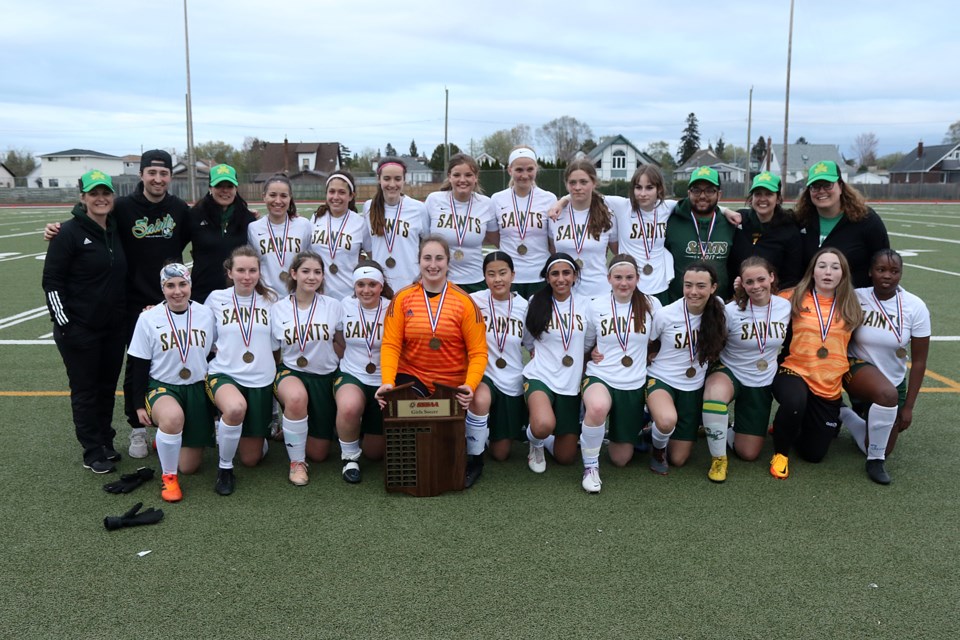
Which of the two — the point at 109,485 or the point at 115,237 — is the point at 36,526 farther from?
the point at 115,237

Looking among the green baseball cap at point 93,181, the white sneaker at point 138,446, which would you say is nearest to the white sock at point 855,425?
the white sneaker at point 138,446

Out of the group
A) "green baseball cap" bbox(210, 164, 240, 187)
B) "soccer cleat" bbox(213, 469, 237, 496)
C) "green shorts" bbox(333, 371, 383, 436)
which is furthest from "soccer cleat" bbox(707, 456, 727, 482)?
Result: "green baseball cap" bbox(210, 164, 240, 187)

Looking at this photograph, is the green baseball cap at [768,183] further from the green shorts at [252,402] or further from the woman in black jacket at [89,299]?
the woman in black jacket at [89,299]

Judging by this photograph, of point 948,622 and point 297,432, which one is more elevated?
point 297,432

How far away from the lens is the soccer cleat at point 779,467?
4.00 m

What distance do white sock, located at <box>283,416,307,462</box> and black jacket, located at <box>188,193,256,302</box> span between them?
4.19 feet

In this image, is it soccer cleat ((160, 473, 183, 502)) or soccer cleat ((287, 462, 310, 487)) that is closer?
soccer cleat ((160, 473, 183, 502))

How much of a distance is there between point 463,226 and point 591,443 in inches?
68.0

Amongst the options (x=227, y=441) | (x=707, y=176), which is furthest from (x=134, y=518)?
(x=707, y=176)

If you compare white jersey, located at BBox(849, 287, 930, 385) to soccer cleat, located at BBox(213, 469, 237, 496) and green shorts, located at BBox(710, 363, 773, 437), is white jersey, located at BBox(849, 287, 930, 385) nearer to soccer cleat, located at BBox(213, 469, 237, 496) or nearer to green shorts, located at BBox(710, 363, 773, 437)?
green shorts, located at BBox(710, 363, 773, 437)

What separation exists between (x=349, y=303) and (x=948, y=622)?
3270 mm

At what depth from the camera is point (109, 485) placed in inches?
150

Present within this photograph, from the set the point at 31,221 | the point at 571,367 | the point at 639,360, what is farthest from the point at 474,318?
the point at 31,221

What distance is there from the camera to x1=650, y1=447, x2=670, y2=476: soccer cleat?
13.4ft
